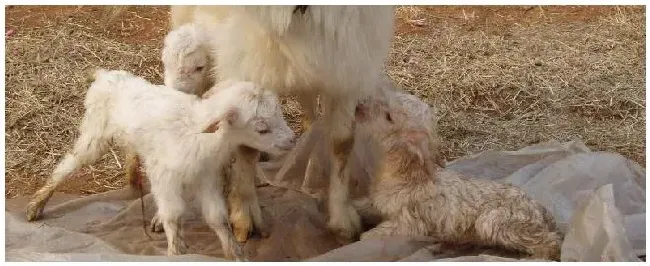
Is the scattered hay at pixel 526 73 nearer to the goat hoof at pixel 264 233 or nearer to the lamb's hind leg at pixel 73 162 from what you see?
the goat hoof at pixel 264 233

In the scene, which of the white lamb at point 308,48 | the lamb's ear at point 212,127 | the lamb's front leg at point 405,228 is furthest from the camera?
the lamb's front leg at point 405,228

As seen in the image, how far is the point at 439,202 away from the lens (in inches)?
153

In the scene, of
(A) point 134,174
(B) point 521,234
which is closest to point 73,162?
(A) point 134,174

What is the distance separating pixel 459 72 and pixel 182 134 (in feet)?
11.5

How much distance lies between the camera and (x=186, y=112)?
3605 millimetres

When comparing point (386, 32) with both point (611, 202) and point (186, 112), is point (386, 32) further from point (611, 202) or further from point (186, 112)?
point (611, 202)

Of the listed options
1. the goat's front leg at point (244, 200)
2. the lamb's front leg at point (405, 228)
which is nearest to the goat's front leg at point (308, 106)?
the goat's front leg at point (244, 200)

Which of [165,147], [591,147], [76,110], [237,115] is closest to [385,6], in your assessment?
[237,115]

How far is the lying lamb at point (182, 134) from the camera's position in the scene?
349 centimetres

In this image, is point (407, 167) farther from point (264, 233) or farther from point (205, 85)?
point (205, 85)

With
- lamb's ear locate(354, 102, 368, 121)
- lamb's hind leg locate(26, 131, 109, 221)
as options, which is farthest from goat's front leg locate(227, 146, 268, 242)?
lamb's hind leg locate(26, 131, 109, 221)

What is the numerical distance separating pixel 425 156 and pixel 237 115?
35.7 inches

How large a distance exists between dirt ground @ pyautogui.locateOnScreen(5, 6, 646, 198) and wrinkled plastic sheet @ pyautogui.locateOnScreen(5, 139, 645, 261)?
659mm

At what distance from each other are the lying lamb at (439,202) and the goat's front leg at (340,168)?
0.12m
